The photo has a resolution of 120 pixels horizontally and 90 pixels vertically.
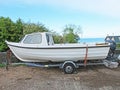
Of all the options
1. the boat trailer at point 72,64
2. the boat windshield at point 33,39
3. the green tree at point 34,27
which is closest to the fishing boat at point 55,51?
the boat windshield at point 33,39

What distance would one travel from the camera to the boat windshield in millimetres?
10961

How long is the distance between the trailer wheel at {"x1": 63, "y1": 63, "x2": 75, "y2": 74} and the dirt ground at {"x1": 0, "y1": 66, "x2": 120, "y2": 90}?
23cm

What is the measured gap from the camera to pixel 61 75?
1012 cm

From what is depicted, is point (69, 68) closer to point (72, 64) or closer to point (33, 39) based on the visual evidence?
point (72, 64)

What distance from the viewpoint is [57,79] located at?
9.32m

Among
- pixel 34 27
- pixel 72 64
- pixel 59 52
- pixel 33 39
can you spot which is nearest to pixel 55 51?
pixel 59 52

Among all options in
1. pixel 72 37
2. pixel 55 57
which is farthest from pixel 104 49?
pixel 72 37

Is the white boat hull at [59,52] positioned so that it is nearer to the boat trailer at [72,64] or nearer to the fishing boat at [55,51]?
the fishing boat at [55,51]

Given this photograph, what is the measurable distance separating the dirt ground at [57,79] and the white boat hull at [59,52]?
579mm

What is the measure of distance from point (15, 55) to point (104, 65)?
13.2ft

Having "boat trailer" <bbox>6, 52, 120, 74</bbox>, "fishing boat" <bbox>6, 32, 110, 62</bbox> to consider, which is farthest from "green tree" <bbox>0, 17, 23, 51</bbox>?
"fishing boat" <bbox>6, 32, 110, 62</bbox>

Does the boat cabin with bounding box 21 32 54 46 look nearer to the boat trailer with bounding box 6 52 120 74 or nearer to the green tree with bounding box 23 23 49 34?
the boat trailer with bounding box 6 52 120 74

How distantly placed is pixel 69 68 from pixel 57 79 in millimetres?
1270

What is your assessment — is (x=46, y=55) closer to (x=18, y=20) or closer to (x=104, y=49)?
(x=104, y=49)
